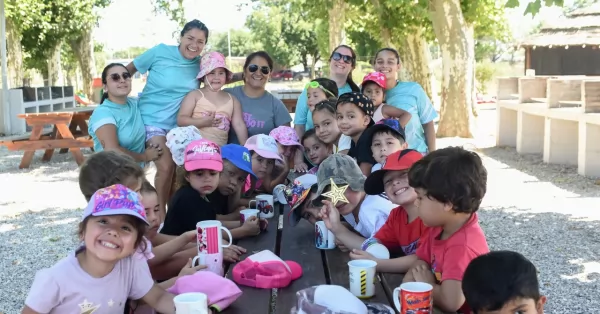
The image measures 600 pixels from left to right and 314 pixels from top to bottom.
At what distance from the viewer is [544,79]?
40.8ft

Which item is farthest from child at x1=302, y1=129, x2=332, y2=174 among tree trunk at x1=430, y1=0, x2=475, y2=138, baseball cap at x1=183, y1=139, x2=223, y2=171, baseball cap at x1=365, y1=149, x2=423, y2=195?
tree trunk at x1=430, y1=0, x2=475, y2=138

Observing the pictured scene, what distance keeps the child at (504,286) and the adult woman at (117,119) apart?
138 inches

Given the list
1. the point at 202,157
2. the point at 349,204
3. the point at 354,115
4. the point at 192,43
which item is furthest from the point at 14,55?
the point at 349,204

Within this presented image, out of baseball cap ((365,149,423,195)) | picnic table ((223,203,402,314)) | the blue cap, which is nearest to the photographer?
picnic table ((223,203,402,314))

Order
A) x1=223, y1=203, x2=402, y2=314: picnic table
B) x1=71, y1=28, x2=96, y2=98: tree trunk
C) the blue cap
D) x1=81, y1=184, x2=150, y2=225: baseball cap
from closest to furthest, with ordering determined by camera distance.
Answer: x1=81, y1=184, x2=150, y2=225: baseball cap, x1=223, y1=203, x2=402, y2=314: picnic table, the blue cap, x1=71, y1=28, x2=96, y2=98: tree trunk

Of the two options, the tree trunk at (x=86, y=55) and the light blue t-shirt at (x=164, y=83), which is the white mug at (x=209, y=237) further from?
the tree trunk at (x=86, y=55)

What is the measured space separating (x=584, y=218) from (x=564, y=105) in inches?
186

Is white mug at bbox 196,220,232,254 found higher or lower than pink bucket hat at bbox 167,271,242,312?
higher

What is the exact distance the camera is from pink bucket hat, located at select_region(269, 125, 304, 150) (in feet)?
17.2

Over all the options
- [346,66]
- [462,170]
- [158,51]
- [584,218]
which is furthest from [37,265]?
[584,218]

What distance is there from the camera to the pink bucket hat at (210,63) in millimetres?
5152

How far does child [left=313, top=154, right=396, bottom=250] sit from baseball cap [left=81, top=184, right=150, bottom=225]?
43.6 inches

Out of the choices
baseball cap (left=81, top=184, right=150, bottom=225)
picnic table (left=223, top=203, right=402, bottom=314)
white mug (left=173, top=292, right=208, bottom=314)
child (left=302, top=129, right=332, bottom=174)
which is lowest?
picnic table (left=223, top=203, right=402, bottom=314)

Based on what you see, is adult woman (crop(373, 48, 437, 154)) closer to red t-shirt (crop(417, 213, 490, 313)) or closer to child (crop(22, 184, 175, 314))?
red t-shirt (crop(417, 213, 490, 313))
